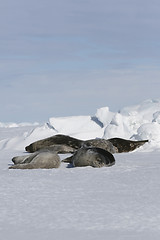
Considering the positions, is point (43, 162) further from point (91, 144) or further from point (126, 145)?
point (126, 145)

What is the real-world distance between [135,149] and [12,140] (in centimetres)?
535

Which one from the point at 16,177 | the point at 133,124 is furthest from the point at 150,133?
the point at 16,177

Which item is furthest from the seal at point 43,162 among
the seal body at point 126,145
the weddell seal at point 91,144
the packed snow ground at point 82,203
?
the seal body at point 126,145

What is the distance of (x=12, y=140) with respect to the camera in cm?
1298

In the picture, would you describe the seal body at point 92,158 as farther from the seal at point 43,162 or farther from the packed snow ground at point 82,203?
the seal at point 43,162

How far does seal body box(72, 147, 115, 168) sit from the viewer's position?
18.9 feet

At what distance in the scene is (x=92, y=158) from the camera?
5.77m

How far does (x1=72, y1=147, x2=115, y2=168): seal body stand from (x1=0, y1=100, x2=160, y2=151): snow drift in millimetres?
4609

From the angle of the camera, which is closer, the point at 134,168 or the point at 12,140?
the point at 134,168

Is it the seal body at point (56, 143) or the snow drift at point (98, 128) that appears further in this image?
the snow drift at point (98, 128)

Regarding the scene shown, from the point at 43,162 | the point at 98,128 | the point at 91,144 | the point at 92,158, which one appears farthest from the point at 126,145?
the point at 98,128

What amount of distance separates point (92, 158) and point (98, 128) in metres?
9.63

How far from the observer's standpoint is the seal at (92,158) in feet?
18.9

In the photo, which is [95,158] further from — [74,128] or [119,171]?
[74,128]
